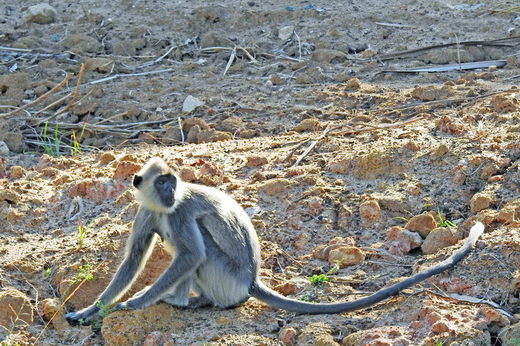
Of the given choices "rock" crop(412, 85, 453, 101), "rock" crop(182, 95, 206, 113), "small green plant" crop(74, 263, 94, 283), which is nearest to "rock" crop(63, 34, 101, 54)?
"rock" crop(182, 95, 206, 113)

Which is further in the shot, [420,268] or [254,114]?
[254,114]

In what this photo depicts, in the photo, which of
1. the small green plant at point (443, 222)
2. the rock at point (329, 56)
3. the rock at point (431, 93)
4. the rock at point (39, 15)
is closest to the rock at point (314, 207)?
the small green plant at point (443, 222)

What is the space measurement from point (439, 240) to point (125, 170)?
2515 mm

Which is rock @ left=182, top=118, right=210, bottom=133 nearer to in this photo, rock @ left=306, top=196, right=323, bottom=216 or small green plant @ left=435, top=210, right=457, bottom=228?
rock @ left=306, top=196, right=323, bottom=216

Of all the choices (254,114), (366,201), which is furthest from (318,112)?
(366,201)

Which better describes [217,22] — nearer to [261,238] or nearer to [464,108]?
[464,108]

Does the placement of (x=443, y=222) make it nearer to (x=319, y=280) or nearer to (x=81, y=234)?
(x=319, y=280)

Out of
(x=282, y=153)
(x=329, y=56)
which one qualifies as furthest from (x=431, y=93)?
(x=329, y=56)

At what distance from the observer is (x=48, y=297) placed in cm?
589

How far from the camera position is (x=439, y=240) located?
5984 mm

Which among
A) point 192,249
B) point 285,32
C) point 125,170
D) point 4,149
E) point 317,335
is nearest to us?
point 317,335

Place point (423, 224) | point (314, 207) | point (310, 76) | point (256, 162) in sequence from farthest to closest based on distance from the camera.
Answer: point (310, 76) < point (256, 162) < point (314, 207) < point (423, 224)

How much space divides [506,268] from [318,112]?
11.9 feet

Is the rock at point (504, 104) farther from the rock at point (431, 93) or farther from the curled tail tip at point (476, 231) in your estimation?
the curled tail tip at point (476, 231)
